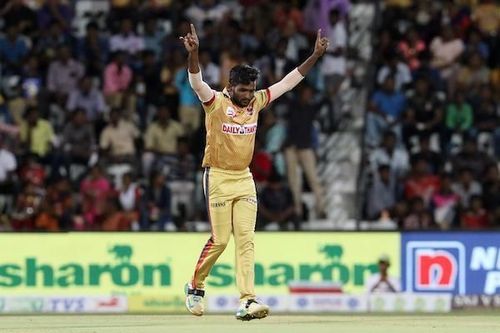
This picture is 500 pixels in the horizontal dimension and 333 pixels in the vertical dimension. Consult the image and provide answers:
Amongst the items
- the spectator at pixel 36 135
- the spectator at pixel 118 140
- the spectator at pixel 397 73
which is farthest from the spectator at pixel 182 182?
the spectator at pixel 397 73

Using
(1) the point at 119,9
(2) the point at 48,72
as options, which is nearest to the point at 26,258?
(2) the point at 48,72

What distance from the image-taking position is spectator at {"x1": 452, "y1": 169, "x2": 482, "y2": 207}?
66.8 feet

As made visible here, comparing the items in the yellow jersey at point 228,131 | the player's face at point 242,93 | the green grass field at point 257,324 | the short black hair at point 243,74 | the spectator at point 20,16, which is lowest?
the green grass field at point 257,324

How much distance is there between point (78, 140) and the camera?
68.4ft

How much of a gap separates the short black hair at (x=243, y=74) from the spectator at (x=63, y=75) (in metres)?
9.80

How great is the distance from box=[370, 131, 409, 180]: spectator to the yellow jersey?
334 inches

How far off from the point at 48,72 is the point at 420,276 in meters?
7.40

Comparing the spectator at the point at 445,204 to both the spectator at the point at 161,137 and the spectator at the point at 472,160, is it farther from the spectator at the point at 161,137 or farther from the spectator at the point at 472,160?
the spectator at the point at 161,137

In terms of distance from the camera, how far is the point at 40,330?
41.1ft

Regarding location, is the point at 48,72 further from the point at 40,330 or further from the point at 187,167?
the point at 40,330

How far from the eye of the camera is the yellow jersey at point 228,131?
12383 mm

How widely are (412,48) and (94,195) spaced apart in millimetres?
5590

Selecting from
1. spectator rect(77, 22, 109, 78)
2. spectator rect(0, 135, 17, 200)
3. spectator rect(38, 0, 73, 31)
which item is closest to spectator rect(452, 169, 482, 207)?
spectator rect(77, 22, 109, 78)

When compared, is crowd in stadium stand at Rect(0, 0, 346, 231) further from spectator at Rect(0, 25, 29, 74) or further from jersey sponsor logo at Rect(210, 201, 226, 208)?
jersey sponsor logo at Rect(210, 201, 226, 208)
